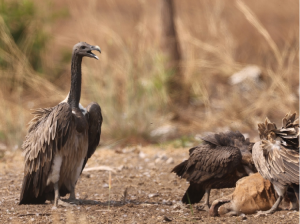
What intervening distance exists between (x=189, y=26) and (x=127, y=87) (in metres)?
Answer: 4.91

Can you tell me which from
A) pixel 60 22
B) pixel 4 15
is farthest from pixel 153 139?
pixel 60 22

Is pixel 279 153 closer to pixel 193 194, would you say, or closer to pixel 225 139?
pixel 225 139

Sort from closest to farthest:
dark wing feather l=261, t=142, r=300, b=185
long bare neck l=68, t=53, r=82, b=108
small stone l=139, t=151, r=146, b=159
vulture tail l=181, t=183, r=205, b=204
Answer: dark wing feather l=261, t=142, r=300, b=185, long bare neck l=68, t=53, r=82, b=108, vulture tail l=181, t=183, r=205, b=204, small stone l=139, t=151, r=146, b=159

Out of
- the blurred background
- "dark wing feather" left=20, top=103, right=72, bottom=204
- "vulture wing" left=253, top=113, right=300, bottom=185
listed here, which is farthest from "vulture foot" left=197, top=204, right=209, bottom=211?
the blurred background

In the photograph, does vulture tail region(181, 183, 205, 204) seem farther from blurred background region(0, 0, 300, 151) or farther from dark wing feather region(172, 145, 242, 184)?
blurred background region(0, 0, 300, 151)

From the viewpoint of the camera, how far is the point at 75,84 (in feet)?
18.2

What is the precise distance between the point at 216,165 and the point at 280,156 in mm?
746

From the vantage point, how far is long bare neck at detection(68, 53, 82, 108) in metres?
5.44

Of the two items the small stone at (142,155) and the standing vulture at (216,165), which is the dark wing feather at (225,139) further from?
the small stone at (142,155)

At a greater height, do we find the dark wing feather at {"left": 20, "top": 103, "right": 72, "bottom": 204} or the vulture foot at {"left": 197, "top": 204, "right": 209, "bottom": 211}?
the dark wing feather at {"left": 20, "top": 103, "right": 72, "bottom": 204}

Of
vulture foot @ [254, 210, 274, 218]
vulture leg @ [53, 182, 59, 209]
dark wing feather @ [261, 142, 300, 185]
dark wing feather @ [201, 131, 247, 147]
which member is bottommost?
vulture foot @ [254, 210, 274, 218]

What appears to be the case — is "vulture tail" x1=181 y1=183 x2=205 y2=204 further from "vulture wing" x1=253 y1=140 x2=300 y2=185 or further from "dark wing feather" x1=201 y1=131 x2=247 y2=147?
"vulture wing" x1=253 y1=140 x2=300 y2=185

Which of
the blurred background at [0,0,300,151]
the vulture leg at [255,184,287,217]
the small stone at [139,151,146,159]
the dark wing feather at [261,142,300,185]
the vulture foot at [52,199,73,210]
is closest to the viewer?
the dark wing feather at [261,142,300,185]

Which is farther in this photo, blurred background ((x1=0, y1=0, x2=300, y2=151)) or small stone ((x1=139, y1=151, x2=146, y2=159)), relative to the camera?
blurred background ((x1=0, y1=0, x2=300, y2=151))
